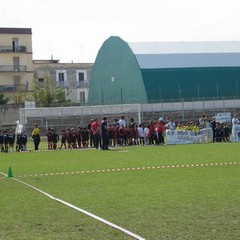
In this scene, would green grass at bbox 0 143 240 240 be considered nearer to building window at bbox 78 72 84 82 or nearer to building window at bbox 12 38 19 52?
building window at bbox 12 38 19 52

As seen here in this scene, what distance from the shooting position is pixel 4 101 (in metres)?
73.8

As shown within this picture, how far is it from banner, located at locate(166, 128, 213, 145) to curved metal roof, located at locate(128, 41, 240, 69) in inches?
1079

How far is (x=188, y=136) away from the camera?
37.2m

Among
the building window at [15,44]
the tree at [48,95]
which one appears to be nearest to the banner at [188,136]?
the tree at [48,95]

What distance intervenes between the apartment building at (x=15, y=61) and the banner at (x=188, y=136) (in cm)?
4553

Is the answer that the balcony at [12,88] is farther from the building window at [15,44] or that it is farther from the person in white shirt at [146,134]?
the person in white shirt at [146,134]

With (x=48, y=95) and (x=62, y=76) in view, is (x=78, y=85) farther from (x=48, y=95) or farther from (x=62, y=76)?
(x=48, y=95)

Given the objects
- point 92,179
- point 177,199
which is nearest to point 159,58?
point 92,179

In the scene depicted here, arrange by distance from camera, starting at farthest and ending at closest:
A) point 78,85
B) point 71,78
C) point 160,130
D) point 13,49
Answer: point 71,78
point 78,85
point 13,49
point 160,130

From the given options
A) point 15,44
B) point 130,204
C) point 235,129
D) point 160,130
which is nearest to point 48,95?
point 15,44

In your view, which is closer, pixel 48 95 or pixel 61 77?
pixel 48 95

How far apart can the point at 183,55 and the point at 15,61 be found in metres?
26.6

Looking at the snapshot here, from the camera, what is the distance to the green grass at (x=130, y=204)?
322 inches

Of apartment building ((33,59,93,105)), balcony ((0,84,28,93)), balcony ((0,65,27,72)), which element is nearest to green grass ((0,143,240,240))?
balcony ((0,84,28,93))
